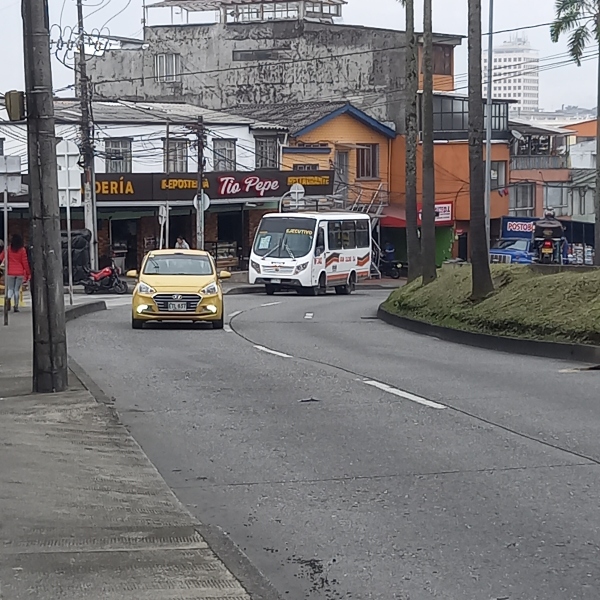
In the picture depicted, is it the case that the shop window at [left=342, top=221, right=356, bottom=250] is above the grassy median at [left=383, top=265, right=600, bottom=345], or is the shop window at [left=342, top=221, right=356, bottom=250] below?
above

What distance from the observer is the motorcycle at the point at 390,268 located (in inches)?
2264

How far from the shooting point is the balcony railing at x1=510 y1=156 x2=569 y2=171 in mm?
69688

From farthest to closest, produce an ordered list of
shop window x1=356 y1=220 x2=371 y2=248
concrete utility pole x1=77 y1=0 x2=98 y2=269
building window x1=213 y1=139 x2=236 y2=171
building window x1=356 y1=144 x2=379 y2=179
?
building window x1=356 y1=144 x2=379 y2=179 → building window x1=213 y1=139 x2=236 y2=171 → shop window x1=356 y1=220 x2=371 y2=248 → concrete utility pole x1=77 y1=0 x2=98 y2=269

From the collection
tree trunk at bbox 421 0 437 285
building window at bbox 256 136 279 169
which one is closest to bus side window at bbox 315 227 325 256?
tree trunk at bbox 421 0 437 285

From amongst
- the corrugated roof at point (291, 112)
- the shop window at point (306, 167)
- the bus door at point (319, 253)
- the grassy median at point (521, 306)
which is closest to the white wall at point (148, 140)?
the shop window at point (306, 167)

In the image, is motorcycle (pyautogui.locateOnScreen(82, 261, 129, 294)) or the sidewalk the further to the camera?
motorcycle (pyautogui.locateOnScreen(82, 261, 129, 294))

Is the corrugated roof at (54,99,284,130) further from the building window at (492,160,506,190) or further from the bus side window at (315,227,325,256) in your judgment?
the building window at (492,160,506,190)

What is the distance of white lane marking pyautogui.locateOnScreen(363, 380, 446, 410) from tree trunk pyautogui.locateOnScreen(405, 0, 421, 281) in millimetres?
16219

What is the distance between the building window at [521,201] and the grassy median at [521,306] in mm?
42307

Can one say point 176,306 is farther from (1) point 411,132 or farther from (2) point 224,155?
(2) point 224,155

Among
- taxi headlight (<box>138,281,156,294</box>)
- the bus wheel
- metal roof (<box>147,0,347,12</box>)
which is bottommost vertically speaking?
the bus wheel

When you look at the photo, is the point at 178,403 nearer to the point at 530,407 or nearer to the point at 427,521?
the point at 530,407

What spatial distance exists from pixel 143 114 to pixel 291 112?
10753 mm

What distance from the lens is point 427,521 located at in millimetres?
7391
